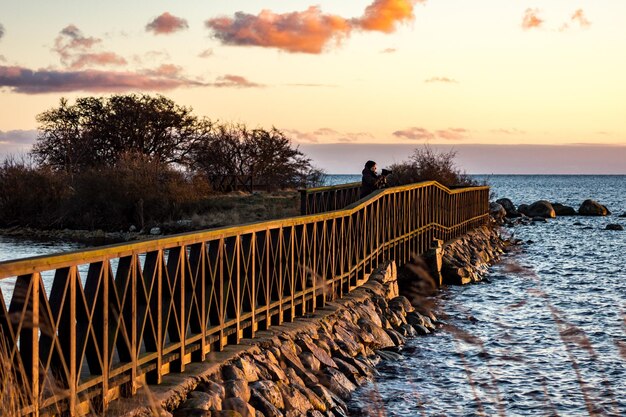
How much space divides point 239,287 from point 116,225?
1414 inches

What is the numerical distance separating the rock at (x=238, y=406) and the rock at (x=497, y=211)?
46.1m

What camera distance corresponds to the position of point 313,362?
1183cm

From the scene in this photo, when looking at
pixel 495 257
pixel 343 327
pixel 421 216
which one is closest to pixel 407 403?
pixel 343 327

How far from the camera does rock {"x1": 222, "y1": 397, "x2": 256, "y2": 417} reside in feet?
28.3

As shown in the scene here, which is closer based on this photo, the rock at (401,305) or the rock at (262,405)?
the rock at (262,405)

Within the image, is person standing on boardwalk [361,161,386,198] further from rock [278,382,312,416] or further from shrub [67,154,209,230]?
shrub [67,154,209,230]

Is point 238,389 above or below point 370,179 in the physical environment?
below

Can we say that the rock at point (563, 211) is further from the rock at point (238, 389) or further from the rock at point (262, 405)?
the rock at point (238, 389)

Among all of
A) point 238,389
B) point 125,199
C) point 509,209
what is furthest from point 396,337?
point 509,209

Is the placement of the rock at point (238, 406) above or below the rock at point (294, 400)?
above

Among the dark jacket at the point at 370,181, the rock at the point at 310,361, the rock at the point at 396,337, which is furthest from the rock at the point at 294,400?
the dark jacket at the point at 370,181

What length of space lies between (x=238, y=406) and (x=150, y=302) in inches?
55.0

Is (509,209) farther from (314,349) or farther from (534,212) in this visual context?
(314,349)

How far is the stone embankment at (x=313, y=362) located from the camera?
8.69 m
